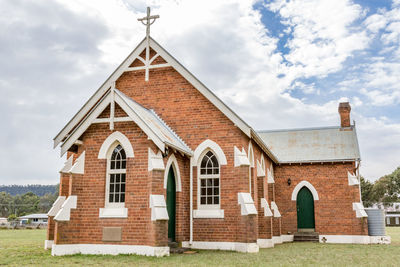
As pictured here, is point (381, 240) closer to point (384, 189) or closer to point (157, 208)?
point (157, 208)

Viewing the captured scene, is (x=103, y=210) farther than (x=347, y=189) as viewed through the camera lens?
No

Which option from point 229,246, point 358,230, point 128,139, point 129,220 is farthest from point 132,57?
point 358,230

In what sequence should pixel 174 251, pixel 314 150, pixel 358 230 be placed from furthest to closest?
1. pixel 314 150
2. pixel 358 230
3. pixel 174 251

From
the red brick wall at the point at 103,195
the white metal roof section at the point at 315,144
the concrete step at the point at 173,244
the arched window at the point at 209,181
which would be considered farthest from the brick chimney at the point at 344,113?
the red brick wall at the point at 103,195

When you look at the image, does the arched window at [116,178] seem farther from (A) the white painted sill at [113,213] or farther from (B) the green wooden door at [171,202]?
(B) the green wooden door at [171,202]

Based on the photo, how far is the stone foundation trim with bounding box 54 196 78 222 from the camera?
12688 millimetres

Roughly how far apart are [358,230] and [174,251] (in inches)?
512

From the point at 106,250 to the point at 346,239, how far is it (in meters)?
15.1

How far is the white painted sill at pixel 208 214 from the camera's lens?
1489 cm

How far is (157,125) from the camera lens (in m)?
14.5

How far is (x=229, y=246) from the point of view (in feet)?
47.6

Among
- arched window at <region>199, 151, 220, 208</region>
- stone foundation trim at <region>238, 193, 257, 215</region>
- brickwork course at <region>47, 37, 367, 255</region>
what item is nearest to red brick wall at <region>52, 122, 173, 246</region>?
brickwork course at <region>47, 37, 367, 255</region>

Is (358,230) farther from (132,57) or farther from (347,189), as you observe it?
(132,57)

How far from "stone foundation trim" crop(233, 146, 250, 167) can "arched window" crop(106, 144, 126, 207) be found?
4.47 m
